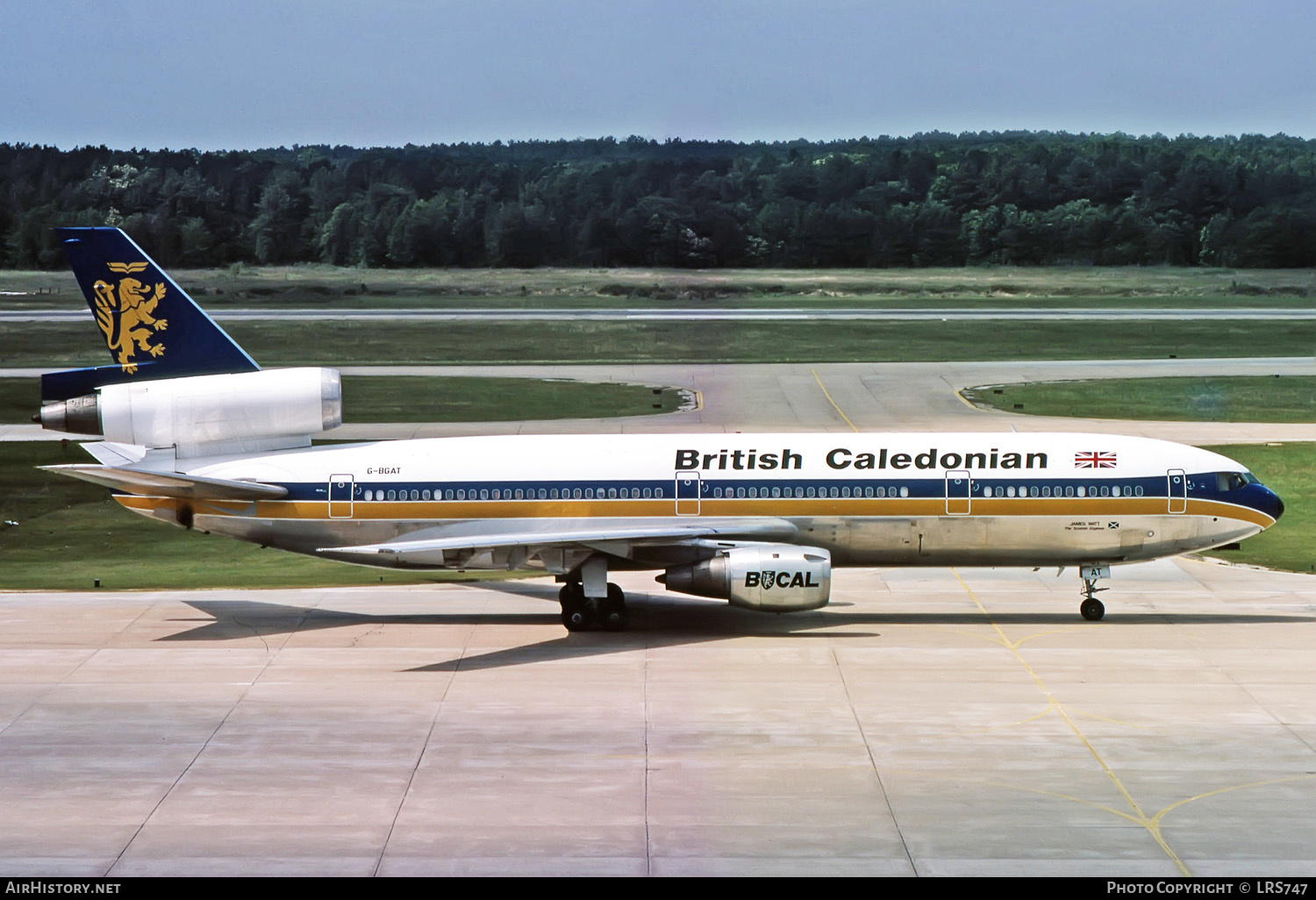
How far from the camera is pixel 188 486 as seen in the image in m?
34.0

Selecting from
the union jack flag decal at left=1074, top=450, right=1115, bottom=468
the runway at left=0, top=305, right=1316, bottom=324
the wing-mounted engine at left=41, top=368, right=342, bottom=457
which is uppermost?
the wing-mounted engine at left=41, top=368, right=342, bottom=457

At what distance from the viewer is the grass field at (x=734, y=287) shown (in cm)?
12056

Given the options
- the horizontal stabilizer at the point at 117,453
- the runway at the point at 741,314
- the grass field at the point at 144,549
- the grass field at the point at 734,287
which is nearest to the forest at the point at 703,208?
the grass field at the point at 734,287

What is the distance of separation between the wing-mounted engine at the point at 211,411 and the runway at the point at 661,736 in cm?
449

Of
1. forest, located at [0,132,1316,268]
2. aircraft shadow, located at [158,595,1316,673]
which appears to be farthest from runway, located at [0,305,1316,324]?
aircraft shadow, located at [158,595,1316,673]

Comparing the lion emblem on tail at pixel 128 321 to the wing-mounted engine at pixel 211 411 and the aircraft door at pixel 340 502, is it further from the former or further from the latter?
the aircraft door at pixel 340 502

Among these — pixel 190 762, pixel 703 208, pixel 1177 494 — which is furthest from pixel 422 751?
pixel 703 208

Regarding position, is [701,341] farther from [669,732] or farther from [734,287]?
[669,732]

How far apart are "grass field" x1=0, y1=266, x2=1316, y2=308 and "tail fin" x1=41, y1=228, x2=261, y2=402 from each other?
80.3 meters

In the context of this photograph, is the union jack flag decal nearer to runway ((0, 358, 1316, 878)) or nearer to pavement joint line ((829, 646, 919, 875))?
runway ((0, 358, 1316, 878))

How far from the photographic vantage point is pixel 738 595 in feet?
107

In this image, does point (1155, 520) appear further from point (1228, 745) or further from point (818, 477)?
point (1228, 745)

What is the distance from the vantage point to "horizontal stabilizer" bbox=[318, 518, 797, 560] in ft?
108
